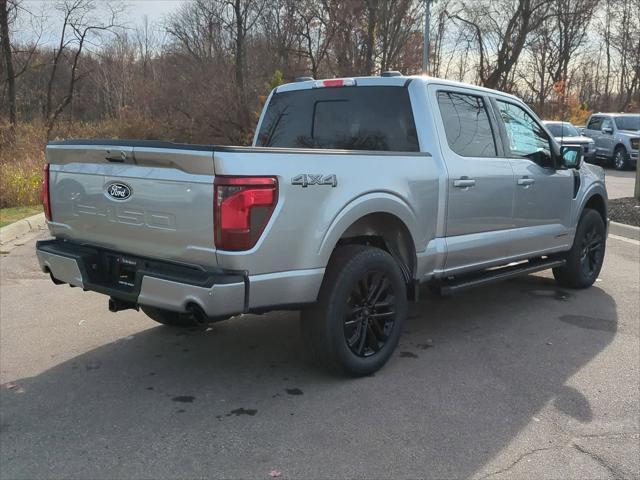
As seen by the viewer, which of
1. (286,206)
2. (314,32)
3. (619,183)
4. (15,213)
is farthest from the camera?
(314,32)

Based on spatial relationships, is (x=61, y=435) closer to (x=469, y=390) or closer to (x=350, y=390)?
(x=350, y=390)

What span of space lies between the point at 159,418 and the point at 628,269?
624 centimetres

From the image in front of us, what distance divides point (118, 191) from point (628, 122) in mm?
23633

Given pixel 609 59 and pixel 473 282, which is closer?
pixel 473 282

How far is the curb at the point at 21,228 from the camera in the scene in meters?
8.85

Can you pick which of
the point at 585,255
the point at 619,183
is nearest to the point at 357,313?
the point at 585,255

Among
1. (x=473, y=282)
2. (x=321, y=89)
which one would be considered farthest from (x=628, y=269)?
(x=321, y=89)

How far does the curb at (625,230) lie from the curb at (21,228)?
9569 millimetres

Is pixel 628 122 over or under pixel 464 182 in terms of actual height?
over

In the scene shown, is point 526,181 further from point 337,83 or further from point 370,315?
point 370,315

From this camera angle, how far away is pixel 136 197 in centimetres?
351

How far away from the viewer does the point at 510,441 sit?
10.6 ft

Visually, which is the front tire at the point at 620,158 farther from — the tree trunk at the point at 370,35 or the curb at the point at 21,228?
the curb at the point at 21,228

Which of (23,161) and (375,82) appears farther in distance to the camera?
(23,161)
